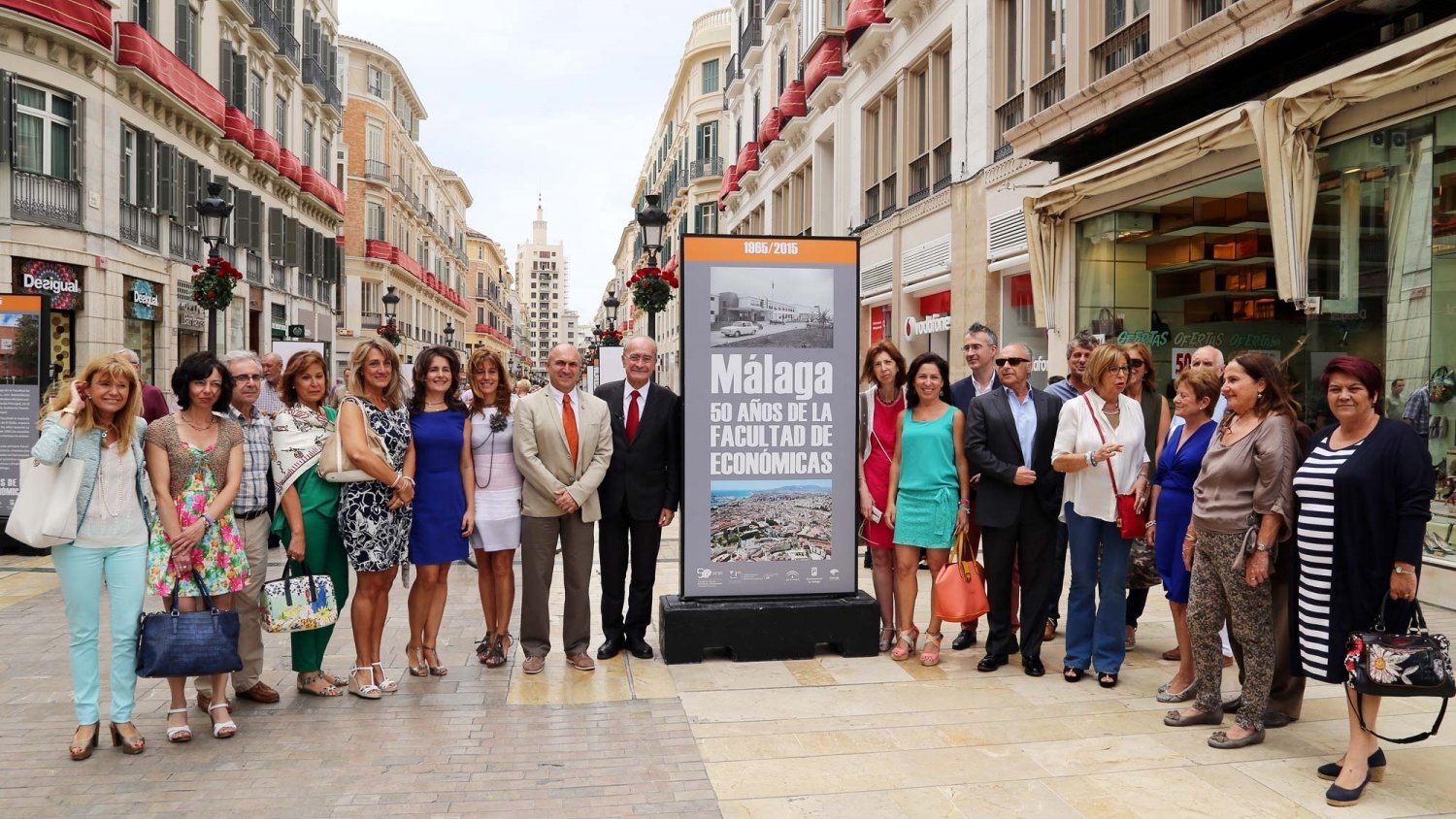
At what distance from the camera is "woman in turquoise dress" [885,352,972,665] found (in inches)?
241

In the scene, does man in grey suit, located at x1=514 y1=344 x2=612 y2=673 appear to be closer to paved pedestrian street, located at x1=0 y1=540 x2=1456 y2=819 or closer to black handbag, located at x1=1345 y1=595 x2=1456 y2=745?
paved pedestrian street, located at x1=0 y1=540 x2=1456 y2=819

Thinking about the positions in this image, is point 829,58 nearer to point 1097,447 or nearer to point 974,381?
point 974,381

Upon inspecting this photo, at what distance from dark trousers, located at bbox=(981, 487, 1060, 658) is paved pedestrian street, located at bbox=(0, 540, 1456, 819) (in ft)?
0.83

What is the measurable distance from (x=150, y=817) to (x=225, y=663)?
88 cm

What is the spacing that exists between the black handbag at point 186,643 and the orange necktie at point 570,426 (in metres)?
1.98

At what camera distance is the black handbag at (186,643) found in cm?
470

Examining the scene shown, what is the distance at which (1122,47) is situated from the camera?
38.1ft

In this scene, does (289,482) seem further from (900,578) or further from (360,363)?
(900,578)

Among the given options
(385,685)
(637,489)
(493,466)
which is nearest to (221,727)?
(385,685)

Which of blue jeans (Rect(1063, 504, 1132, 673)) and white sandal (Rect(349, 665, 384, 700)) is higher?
blue jeans (Rect(1063, 504, 1132, 673))

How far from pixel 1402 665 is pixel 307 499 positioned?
4992 mm

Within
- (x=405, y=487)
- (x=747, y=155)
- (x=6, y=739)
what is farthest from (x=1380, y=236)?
(x=747, y=155)

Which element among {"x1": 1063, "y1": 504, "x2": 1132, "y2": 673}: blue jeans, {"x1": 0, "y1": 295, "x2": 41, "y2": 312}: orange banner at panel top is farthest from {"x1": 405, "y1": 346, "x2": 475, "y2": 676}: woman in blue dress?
{"x1": 0, "y1": 295, "x2": 41, "y2": 312}: orange banner at panel top

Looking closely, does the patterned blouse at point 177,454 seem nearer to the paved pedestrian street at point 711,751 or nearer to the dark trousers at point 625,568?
the paved pedestrian street at point 711,751
